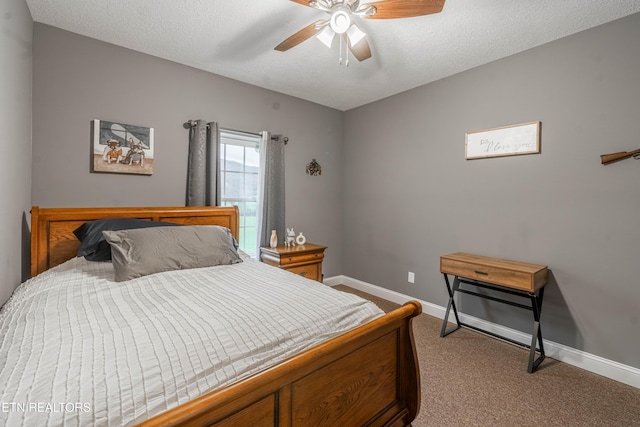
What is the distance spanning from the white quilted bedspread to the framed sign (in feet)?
6.82

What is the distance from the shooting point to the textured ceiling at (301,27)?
2.03 metres

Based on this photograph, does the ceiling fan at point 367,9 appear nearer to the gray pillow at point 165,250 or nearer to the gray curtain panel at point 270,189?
the gray pillow at point 165,250

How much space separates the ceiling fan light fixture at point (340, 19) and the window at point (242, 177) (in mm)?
1845

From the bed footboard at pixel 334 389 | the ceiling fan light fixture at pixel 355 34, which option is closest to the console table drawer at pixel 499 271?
the bed footboard at pixel 334 389

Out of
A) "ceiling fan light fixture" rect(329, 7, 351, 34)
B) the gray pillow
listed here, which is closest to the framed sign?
"ceiling fan light fixture" rect(329, 7, 351, 34)

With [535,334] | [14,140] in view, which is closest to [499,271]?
[535,334]

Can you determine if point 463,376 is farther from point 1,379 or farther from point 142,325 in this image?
point 1,379

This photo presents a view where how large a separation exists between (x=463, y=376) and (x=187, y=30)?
130 inches

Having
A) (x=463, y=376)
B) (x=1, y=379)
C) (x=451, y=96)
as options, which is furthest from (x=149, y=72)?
(x=463, y=376)

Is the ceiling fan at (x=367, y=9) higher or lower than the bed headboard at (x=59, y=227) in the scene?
higher

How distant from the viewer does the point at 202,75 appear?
3.02 m

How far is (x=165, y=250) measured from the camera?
1.98 meters

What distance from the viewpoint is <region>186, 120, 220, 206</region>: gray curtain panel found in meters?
2.93

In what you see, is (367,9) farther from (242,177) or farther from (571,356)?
(571,356)
